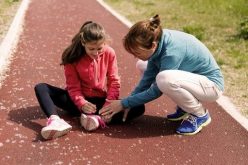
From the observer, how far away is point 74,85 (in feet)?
17.2

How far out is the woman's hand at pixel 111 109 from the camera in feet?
16.6

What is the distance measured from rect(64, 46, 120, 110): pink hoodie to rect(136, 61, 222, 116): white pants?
674 mm

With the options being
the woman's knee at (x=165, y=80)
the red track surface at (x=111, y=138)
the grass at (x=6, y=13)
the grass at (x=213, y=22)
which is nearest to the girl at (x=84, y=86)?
the red track surface at (x=111, y=138)

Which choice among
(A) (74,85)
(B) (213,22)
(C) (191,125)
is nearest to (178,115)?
(C) (191,125)

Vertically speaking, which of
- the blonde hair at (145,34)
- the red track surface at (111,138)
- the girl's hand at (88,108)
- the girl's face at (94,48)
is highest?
the blonde hair at (145,34)

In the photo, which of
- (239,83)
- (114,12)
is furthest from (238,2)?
(239,83)

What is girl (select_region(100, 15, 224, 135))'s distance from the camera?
4.78 meters

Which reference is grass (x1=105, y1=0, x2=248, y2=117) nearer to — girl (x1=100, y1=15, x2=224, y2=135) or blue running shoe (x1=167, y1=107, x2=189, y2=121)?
blue running shoe (x1=167, y1=107, x2=189, y2=121)

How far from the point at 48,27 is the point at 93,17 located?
7.16 ft

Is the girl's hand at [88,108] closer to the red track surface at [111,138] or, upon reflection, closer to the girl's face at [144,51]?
the red track surface at [111,138]

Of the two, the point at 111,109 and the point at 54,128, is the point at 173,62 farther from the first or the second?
the point at 54,128

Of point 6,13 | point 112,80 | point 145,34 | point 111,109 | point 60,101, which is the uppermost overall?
point 145,34

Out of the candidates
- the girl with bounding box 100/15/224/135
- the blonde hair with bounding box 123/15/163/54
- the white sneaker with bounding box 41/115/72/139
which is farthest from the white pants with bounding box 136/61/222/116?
the white sneaker with bounding box 41/115/72/139

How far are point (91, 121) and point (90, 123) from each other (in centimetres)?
3
